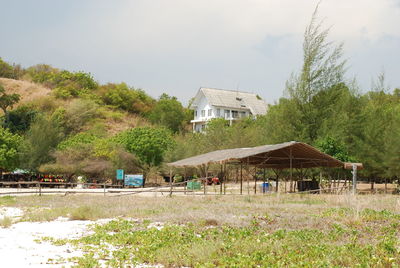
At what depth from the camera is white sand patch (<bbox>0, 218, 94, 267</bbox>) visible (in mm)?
7414

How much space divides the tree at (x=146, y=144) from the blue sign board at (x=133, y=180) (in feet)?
13.2

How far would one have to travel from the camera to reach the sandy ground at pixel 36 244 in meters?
7.40

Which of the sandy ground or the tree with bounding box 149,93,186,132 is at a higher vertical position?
the tree with bounding box 149,93,186,132

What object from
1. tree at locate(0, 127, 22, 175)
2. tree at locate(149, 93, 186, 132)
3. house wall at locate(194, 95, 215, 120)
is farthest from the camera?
tree at locate(149, 93, 186, 132)

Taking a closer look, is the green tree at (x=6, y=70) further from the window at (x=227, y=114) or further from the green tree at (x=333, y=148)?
the green tree at (x=333, y=148)

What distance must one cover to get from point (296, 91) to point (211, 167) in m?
12.7

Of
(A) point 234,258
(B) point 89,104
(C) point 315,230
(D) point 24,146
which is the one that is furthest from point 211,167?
(A) point 234,258

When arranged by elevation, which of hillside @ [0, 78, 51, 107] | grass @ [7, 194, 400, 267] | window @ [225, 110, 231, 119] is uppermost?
hillside @ [0, 78, 51, 107]

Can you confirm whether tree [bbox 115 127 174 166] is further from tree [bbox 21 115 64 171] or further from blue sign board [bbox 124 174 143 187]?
tree [bbox 21 115 64 171]

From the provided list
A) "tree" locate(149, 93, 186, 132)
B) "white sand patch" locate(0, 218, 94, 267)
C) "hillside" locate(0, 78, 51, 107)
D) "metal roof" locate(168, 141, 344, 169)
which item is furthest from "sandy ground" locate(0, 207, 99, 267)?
"hillside" locate(0, 78, 51, 107)

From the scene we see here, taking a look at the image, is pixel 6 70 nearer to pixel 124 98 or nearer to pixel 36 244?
pixel 124 98

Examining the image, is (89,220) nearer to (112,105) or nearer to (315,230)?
(315,230)

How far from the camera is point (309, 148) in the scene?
2241cm

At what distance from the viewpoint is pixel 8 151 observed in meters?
34.6
